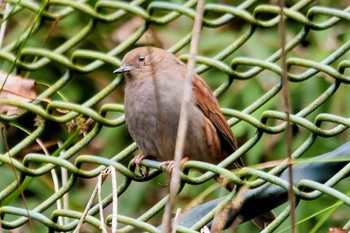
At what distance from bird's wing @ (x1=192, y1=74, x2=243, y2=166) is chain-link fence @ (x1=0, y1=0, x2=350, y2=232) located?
0.05m

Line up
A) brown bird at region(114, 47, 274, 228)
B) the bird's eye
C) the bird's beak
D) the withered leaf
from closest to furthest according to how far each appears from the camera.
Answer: the withered leaf < brown bird at region(114, 47, 274, 228) < the bird's beak < the bird's eye

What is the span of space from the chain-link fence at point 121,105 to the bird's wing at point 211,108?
0.18 feet

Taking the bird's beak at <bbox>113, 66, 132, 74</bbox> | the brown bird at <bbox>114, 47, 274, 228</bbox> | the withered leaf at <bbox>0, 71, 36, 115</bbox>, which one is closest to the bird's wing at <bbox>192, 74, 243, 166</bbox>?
the brown bird at <bbox>114, 47, 274, 228</bbox>

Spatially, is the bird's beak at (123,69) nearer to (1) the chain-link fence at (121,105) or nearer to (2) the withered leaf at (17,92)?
(1) the chain-link fence at (121,105)

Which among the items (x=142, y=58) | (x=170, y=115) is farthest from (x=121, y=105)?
(x=142, y=58)

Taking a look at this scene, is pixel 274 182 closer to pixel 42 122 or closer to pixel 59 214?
pixel 59 214

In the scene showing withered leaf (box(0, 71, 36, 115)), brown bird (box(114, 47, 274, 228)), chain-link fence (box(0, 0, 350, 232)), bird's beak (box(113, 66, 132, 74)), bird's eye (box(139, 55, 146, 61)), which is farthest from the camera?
bird's eye (box(139, 55, 146, 61))

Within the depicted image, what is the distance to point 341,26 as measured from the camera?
5035 mm

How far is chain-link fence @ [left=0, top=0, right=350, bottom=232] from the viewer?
10.3 ft

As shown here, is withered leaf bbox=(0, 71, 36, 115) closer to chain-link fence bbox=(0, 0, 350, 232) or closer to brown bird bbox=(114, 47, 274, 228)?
chain-link fence bbox=(0, 0, 350, 232)

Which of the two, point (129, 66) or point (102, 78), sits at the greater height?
point (102, 78)

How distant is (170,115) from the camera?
3.96 meters

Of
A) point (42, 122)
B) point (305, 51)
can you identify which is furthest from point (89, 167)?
point (42, 122)

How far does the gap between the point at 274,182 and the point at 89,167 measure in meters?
2.86
